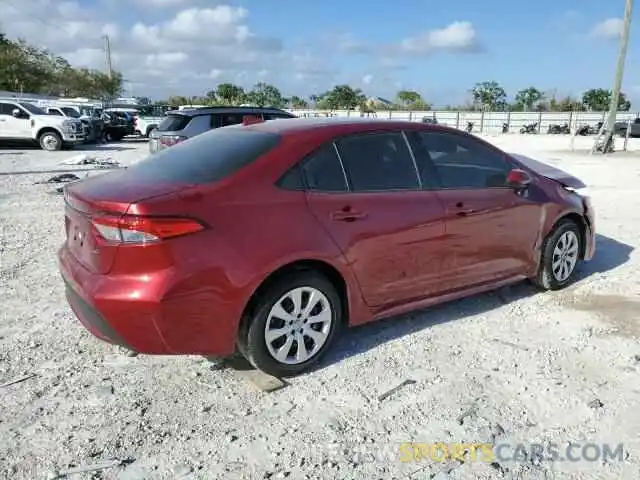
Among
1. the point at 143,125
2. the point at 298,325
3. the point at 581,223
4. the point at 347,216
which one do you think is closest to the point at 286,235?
the point at 347,216

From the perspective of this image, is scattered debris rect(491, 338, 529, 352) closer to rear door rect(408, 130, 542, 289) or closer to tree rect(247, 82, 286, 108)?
rear door rect(408, 130, 542, 289)

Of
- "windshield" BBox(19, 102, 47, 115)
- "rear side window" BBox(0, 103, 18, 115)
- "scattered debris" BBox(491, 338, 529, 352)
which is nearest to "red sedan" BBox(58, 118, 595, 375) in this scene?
"scattered debris" BBox(491, 338, 529, 352)

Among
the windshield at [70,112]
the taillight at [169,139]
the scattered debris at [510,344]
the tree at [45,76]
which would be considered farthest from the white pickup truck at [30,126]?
the tree at [45,76]

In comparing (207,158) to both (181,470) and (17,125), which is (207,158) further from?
(17,125)

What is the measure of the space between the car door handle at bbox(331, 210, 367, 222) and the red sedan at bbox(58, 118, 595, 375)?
0.05 feet

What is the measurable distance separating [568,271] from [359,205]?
105 inches

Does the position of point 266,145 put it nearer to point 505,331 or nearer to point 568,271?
point 505,331

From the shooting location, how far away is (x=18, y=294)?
5.00 meters

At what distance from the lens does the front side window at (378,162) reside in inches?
151

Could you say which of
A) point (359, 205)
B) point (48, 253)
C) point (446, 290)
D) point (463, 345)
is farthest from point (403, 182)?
point (48, 253)

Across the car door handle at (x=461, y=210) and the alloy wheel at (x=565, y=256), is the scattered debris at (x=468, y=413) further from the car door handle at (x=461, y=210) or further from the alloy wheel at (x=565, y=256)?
the alloy wheel at (x=565, y=256)

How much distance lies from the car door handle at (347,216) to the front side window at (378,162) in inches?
6.9

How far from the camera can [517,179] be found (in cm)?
468

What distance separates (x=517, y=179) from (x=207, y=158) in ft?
8.29
